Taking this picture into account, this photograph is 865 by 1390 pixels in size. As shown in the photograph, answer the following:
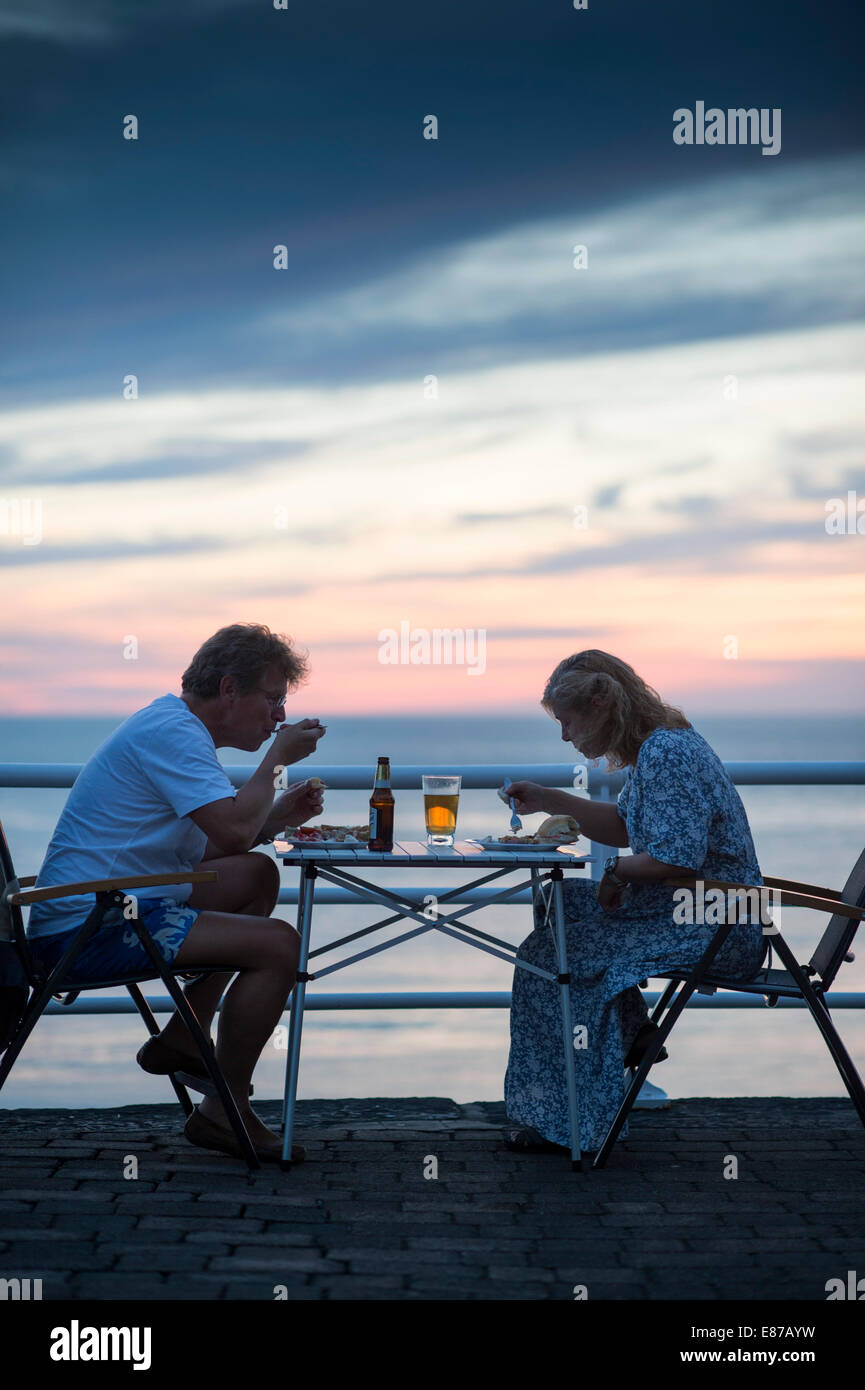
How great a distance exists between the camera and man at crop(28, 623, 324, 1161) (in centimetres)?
334

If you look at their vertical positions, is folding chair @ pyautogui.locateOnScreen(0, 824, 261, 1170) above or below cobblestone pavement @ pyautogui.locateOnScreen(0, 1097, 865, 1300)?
above

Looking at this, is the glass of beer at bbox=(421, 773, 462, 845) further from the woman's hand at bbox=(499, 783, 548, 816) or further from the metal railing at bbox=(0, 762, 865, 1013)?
the metal railing at bbox=(0, 762, 865, 1013)

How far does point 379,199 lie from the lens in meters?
10.6

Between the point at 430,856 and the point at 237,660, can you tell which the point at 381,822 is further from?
the point at 237,660

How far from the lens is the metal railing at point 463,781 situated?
13.6 feet

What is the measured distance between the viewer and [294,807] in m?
3.71

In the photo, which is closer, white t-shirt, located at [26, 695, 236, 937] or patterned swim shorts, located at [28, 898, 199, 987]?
patterned swim shorts, located at [28, 898, 199, 987]

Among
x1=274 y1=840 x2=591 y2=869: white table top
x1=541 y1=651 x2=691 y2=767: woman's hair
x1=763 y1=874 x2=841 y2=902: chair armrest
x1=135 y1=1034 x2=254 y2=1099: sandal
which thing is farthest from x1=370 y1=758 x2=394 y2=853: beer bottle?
x1=763 y1=874 x2=841 y2=902: chair armrest

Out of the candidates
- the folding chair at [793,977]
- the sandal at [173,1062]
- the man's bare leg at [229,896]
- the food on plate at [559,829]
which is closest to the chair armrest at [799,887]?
the folding chair at [793,977]

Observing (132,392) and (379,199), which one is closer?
(132,392)

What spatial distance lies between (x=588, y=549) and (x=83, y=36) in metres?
8.27

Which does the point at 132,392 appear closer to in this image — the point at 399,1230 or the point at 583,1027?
the point at 583,1027

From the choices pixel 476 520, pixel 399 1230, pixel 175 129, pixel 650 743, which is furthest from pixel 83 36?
pixel 476 520

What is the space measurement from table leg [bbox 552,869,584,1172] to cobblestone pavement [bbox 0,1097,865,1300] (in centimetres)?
9
